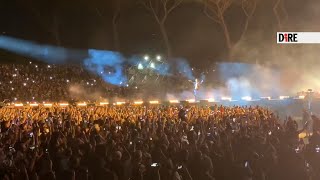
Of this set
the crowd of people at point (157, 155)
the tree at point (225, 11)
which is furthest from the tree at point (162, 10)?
the crowd of people at point (157, 155)

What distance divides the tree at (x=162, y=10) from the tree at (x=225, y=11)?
2786 millimetres

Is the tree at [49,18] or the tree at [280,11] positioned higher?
the tree at [280,11]

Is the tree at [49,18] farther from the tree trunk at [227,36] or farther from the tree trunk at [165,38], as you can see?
the tree trunk at [227,36]

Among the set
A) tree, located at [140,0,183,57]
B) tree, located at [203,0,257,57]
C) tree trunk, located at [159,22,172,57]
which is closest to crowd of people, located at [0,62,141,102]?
tree trunk, located at [159,22,172,57]

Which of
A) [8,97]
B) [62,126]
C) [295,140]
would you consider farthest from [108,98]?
[295,140]

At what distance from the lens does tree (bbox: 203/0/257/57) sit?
35781 millimetres

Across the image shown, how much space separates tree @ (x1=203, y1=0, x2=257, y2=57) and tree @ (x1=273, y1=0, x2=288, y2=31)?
2.01 meters

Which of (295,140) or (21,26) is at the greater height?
(21,26)

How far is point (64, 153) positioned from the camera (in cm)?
868

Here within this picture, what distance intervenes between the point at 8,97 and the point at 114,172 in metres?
17.3

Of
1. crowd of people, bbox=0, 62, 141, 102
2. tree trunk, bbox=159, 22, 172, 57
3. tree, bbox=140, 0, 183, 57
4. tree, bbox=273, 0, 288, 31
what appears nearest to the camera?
crowd of people, bbox=0, 62, 141, 102

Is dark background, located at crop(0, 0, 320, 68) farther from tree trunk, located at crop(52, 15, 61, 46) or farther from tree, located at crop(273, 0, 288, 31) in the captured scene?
tree, located at crop(273, 0, 288, 31)

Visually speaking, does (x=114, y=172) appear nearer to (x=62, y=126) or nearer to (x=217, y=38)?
(x=62, y=126)

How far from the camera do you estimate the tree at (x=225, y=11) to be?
35781 mm
